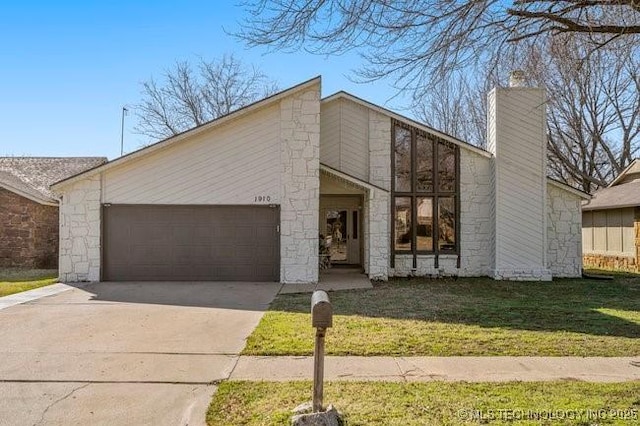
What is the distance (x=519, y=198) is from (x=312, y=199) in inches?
260

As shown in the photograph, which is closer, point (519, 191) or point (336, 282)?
point (336, 282)

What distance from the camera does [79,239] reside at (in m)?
14.0

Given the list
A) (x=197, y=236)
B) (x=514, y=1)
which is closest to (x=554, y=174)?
(x=197, y=236)

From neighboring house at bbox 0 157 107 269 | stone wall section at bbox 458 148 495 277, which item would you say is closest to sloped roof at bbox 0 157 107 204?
neighboring house at bbox 0 157 107 269

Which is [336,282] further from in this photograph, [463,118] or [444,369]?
[463,118]

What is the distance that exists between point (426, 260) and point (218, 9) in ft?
37.7

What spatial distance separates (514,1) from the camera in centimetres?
577

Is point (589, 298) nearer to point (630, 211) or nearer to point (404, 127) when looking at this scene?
point (404, 127)

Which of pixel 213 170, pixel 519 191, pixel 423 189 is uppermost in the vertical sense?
pixel 213 170

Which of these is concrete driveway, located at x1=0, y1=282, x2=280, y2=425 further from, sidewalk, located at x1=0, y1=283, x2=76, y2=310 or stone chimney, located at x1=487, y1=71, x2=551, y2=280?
stone chimney, located at x1=487, y1=71, x2=551, y2=280

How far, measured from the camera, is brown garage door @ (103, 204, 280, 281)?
46.6ft

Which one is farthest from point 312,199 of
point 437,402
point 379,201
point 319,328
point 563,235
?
point 319,328

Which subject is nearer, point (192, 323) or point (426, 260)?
point (192, 323)

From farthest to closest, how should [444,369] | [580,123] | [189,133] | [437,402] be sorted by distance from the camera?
1. [580,123]
2. [189,133]
3. [444,369]
4. [437,402]
